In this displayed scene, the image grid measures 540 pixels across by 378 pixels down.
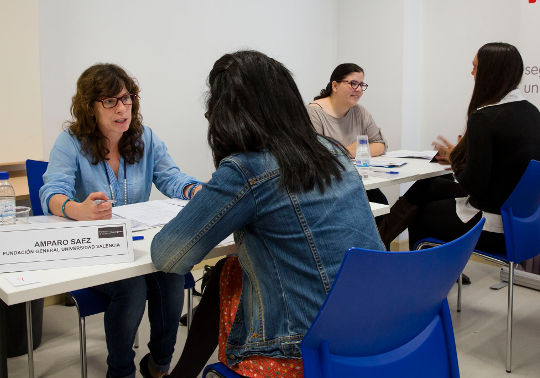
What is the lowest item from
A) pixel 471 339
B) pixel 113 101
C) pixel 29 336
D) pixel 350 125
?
pixel 471 339

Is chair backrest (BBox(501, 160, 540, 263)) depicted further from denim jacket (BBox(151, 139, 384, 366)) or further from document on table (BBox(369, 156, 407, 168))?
denim jacket (BBox(151, 139, 384, 366))

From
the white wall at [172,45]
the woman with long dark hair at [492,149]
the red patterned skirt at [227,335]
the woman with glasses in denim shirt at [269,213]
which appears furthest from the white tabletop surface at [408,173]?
the white wall at [172,45]

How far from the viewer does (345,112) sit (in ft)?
12.0

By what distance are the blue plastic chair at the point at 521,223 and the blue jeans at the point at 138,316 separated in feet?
4.42

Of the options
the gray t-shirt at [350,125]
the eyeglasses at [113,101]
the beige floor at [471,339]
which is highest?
the eyeglasses at [113,101]

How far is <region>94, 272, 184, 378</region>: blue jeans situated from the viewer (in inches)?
75.6

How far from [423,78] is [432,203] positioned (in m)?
1.90

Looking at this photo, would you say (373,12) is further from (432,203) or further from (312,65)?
(432,203)

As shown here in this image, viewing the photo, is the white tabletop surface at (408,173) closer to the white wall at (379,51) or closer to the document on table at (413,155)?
the document on table at (413,155)

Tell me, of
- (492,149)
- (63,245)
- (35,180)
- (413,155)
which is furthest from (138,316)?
(413,155)

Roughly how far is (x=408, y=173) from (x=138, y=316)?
1538mm

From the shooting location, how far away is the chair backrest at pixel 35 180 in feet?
7.62

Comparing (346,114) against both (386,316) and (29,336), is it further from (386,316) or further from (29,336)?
(386,316)

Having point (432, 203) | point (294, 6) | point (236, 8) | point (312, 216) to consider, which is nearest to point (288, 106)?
point (312, 216)
